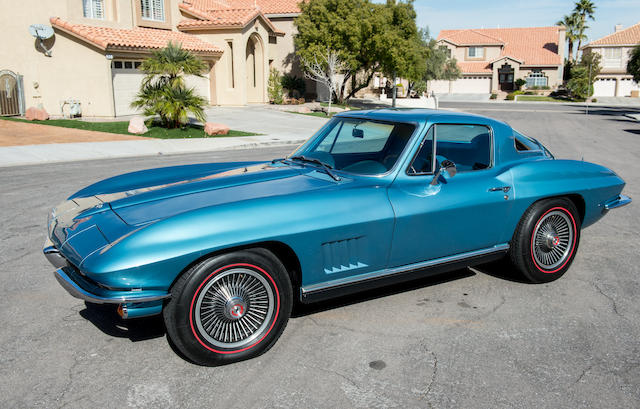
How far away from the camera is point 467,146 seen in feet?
17.0

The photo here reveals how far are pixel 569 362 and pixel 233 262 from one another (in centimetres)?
236

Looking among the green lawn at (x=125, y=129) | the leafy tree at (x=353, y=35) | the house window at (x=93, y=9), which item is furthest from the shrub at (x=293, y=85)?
the green lawn at (x=125, y=129)

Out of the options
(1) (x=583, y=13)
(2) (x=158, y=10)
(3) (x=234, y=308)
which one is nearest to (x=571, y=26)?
(1) (x=583, y=13)

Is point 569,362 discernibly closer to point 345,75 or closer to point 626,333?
point 626,333

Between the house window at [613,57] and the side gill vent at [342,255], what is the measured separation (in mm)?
76226

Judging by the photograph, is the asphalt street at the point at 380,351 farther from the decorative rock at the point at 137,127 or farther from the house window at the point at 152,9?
the house window at the point at 152,9

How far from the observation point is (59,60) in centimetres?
2409

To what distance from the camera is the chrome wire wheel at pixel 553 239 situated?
514 cm

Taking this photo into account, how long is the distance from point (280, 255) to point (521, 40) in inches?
3149

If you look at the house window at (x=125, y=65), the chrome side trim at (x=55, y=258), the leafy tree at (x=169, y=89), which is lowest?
the chrome side trim at (x=55, y=258)

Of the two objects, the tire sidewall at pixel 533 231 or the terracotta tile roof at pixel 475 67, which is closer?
the tire sidewall at pixel 533 231

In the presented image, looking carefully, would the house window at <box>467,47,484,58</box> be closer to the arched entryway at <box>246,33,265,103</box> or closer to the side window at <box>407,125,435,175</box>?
the arched entryway at <box>246,33,265,103</box>

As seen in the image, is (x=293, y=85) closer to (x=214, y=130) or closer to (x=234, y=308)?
(x=214, y=130)

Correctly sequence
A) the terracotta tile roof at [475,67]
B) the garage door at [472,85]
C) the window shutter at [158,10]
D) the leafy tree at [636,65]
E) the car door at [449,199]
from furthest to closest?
the garage door at [472,85], the terracotta tile roof at [475,67], the leafy tree at [636,65], the window shutter at [158,10], the car door at [449,199]
